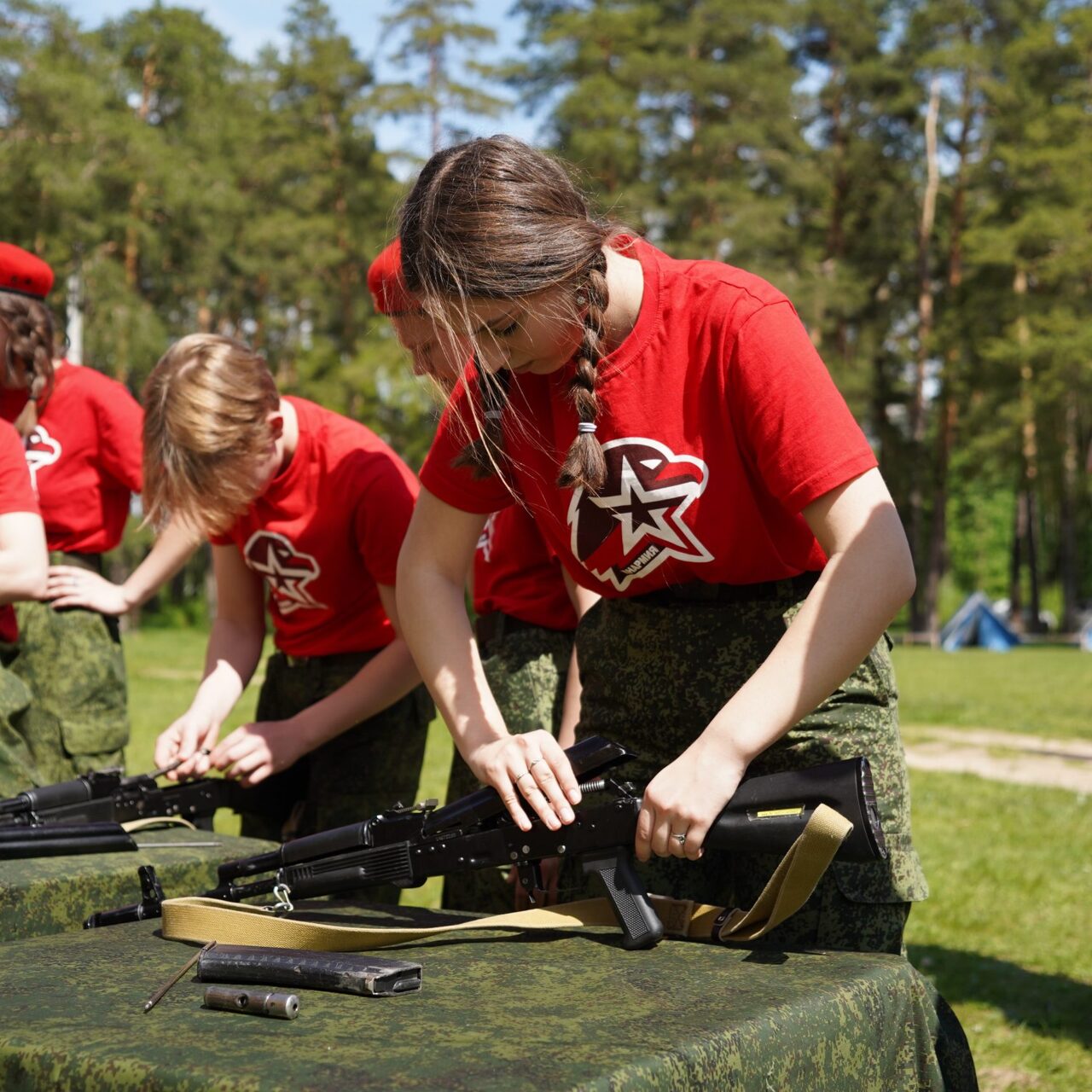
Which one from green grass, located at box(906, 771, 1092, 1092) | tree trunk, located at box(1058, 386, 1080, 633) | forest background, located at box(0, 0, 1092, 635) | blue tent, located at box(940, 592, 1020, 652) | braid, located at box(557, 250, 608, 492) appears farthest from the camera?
tree trunk, located at box(1058, 386, 1080, 633)

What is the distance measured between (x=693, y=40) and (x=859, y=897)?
1250 inches

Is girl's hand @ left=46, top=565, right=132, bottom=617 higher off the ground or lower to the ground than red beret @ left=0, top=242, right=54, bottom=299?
lower

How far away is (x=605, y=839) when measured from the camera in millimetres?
1972

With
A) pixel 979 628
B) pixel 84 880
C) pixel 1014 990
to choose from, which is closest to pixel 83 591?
pixel 84 880

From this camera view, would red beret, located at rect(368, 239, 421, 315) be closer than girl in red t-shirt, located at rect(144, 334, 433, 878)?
Yes

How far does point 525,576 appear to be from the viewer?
3350mm

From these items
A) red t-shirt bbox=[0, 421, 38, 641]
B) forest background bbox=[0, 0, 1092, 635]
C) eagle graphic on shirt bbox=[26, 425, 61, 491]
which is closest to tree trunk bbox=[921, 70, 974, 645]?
forest background bbox=[0, 0, 1092, 635]

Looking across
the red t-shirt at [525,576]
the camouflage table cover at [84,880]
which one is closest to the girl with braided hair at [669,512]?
the camouflage table cover at [84,880]

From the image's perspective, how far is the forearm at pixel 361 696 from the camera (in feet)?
10.3

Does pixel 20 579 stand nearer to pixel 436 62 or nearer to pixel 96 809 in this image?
pixel 96 809

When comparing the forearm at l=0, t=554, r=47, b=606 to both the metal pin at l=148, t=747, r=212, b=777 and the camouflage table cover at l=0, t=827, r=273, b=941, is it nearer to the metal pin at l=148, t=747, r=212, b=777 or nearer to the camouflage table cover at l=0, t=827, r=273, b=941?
the metal pin at l=148, t=747, r=212, b=777

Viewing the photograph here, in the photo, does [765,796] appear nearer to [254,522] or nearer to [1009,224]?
[254,522]

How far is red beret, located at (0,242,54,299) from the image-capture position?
3.75 m

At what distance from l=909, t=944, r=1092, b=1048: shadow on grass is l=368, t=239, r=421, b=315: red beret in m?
3.10
